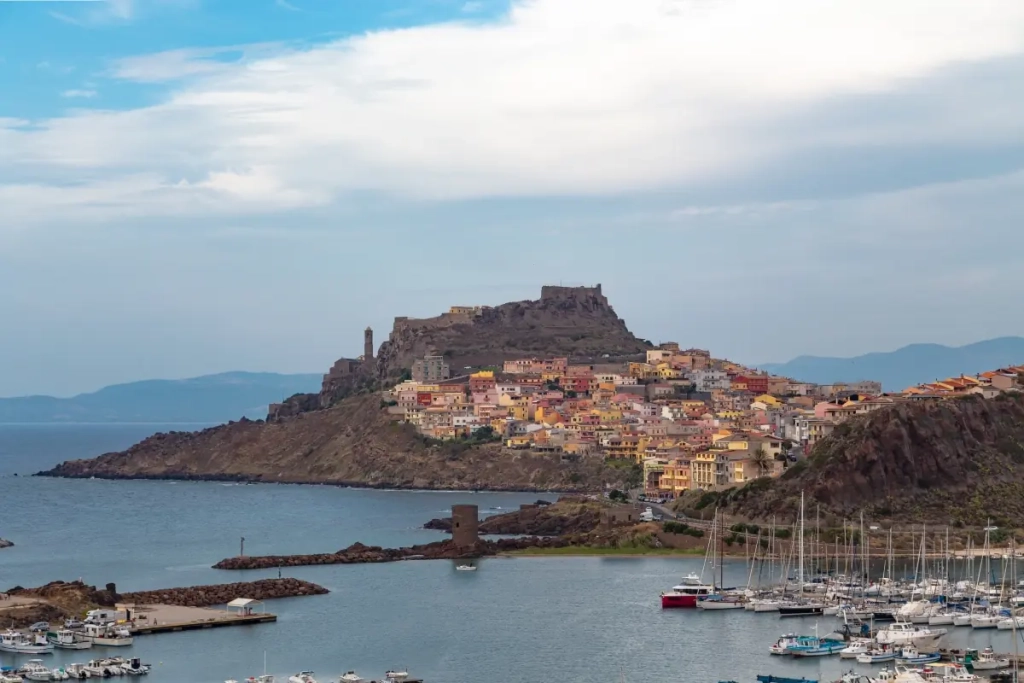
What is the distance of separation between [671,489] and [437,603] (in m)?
34.3

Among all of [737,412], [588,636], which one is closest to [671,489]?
[737,412]

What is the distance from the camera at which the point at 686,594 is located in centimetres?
5338

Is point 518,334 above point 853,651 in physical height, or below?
above

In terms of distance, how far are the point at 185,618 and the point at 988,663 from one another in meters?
23.5

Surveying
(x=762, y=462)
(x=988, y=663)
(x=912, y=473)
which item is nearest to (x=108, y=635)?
(x=988, y=663)

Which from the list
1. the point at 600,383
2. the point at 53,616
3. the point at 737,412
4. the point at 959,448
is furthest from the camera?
the point at 600,383

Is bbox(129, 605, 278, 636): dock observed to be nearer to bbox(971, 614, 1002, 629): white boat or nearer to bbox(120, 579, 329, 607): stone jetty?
bbox(120, 579, 329, 607): stone jetty

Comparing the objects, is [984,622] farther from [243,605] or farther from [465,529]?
[465,529]

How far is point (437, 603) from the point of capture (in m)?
54.9

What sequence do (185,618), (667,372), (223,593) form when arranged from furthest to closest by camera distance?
(667,372), (223,593), (185,618)

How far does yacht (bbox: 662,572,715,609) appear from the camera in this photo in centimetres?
5306

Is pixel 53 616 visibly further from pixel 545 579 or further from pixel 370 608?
pixel 545 579

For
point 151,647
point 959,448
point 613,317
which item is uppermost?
point 613,317

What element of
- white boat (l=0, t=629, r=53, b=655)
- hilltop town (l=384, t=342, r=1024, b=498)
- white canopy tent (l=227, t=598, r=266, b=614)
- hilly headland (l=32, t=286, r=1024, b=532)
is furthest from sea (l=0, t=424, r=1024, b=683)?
hilltop town (l=384, t=342, r=1024, b=498)
